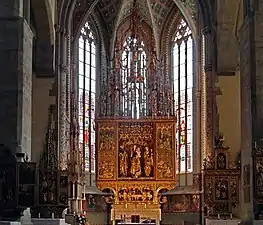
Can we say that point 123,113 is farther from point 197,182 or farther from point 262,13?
point 262,13

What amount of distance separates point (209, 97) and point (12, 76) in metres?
9.75

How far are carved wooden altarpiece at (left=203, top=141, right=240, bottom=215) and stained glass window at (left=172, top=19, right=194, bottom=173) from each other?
28.5 feet

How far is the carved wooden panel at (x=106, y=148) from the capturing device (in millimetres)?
28938

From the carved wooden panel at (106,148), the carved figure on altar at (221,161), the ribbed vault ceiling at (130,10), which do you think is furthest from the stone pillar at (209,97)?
the ribbed vault ceiling at (130,10)

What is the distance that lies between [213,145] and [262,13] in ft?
28.3

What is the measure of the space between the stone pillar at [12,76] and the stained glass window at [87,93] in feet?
49.1

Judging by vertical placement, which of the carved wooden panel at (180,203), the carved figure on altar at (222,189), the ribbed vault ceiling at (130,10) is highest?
the ribbed vault ceiling at (130,10)

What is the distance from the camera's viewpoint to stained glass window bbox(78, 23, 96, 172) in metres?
30.2

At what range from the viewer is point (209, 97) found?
23.2 metres

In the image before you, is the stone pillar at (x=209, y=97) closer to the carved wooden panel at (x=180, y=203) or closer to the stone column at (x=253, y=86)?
the carved wooden panel at (x=180, y=203)

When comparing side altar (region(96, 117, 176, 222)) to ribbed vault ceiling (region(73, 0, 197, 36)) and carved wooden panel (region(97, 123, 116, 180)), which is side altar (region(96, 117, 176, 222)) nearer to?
carved wooden panel (region(97, 123, 116, 180))

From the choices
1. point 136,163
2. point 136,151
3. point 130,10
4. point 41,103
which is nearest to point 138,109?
point 136,151

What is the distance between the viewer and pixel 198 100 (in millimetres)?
28500

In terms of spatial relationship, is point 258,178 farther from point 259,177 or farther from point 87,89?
point 87,89
